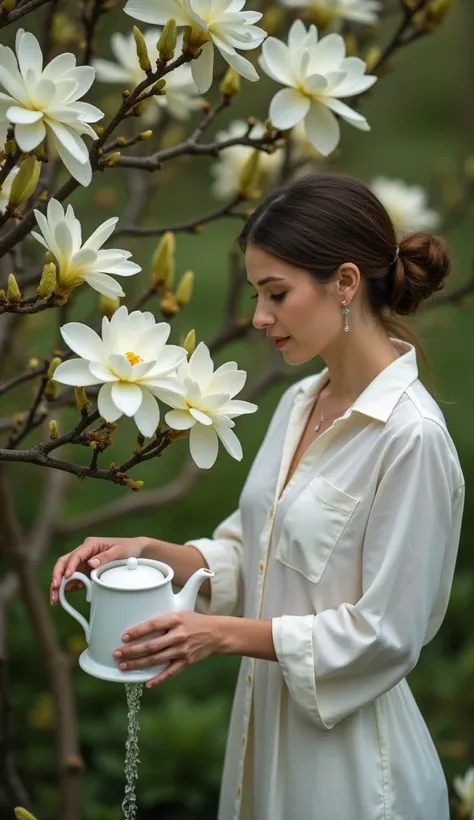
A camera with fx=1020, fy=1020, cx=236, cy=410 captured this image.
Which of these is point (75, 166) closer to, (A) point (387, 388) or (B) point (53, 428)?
(B) point (53, 428)

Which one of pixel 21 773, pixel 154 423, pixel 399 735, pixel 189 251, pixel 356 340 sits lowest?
pixel 189 251

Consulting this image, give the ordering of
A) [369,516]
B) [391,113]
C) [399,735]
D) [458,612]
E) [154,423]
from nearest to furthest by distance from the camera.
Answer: [154,423] < [369,516] < [399,735] < [458,612] < [391,113]

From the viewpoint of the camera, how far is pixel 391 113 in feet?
34.7

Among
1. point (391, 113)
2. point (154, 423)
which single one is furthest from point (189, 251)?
point (154, 423)

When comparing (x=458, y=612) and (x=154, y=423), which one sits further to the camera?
(x=458, y=612)

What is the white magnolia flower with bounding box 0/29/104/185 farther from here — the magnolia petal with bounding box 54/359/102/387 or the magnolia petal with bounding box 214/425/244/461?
the magnolia petal with bounding box 214/425/244/461

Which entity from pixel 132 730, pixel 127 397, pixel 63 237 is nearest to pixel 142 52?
pixel 63 237

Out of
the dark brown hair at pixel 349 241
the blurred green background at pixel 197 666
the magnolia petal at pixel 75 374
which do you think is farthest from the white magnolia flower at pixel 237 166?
the magnolia petal at pixel 75 374

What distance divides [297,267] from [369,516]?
1.37 feet

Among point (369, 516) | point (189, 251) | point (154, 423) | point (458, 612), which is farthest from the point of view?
point (189, 251)

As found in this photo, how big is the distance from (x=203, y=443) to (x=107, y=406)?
170mm

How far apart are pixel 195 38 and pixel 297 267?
0.41 meters

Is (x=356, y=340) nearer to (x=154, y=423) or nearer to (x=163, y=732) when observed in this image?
(x=154, y=423)

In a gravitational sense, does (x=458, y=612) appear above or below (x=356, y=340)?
below
